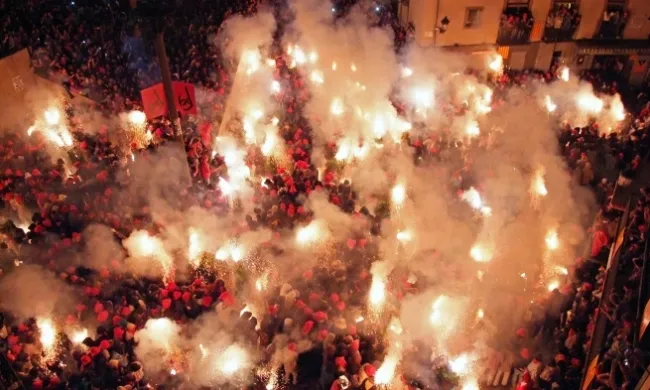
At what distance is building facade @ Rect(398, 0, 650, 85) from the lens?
15102mm

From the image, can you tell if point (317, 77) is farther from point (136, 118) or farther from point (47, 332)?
point (47, 332)

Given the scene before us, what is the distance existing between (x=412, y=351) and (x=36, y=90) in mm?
11310

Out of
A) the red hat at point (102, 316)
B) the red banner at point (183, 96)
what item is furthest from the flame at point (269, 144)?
the red hat at point (102, 316)

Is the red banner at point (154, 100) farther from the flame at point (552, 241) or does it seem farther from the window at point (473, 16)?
the window at point (473, 16)

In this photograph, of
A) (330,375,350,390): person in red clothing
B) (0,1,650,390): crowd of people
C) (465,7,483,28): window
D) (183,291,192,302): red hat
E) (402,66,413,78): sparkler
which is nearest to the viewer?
(330,375,350,390): person in red clothing

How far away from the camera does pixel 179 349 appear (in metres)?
7.59

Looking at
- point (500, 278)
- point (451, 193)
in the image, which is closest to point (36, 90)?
point (451, 193)

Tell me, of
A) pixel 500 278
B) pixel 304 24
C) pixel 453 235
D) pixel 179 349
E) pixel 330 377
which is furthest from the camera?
pixel 304 24

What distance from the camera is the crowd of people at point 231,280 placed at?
23.1 ft

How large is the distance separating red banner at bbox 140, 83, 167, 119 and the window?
10.4 metres

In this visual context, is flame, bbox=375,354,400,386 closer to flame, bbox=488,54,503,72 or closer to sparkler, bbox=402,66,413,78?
sparkler, bbox=402,66,413,78

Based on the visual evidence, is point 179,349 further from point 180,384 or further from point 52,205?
point 52,205

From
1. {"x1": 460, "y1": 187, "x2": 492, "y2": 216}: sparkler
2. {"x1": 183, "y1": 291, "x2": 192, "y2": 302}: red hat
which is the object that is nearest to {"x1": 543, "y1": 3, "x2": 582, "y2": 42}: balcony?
{"x1": 460, "y1": 187, "x2": 492, "y2": 216}: sparkler

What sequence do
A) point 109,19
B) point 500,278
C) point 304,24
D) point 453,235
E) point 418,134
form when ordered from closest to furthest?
point 500,278 → point 453,235 → point 418,134 → point 109,19 → point 304,24
